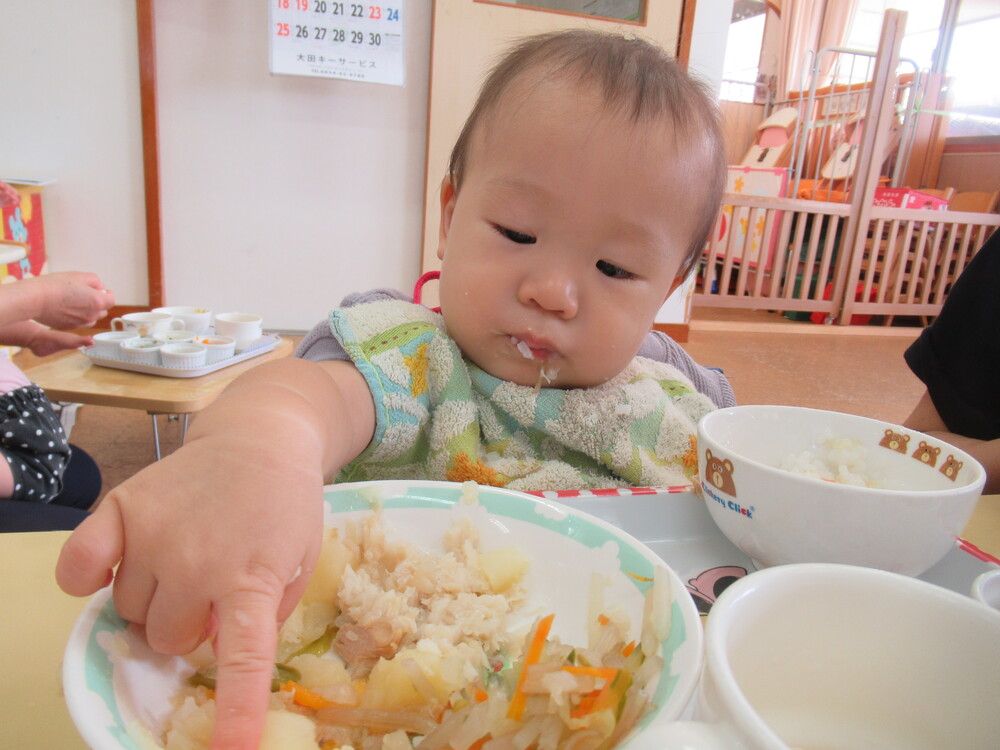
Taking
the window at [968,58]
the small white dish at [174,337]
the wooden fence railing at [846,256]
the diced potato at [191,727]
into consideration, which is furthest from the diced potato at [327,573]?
the window at [968,58]

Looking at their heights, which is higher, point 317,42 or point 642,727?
point 317,42

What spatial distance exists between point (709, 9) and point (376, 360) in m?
2.95

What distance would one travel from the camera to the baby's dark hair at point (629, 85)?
2.07 feet

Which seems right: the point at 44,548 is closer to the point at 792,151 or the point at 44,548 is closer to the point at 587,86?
the point at 587,86

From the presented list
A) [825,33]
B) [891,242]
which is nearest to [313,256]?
[891,242]

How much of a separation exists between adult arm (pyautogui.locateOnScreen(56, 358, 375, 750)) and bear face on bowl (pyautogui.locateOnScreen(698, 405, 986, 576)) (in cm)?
30

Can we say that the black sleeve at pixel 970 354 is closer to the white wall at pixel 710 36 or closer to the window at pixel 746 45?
the white wall at pixel 710 36

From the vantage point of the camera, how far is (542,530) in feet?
1.48

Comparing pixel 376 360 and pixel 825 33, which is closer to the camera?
pixel 376 360

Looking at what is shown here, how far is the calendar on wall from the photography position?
2500 millimetres

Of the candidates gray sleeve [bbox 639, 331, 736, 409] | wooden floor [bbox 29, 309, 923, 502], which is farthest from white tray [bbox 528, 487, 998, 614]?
wooden floor [bbox 29, 309, 923, 502]

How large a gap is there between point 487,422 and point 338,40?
2.38 metres

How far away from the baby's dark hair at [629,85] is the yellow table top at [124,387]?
78 centimetres

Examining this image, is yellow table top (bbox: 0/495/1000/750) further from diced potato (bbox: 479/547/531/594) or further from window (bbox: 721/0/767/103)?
window (bbox: 721/0/767/103)
